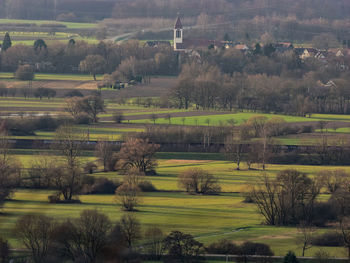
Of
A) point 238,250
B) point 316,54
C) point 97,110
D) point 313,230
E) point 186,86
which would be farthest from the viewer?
point 316,54

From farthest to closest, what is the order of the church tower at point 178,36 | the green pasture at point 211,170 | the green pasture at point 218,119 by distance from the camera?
the church tower at point 178,36, the green pasture at point 218,119, the green pasture at point 211,170

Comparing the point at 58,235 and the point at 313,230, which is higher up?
the point at 58,235

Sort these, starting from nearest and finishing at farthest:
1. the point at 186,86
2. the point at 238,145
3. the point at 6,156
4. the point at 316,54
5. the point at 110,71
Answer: the point at 6,156, the point at 238,145, the point at 186,86, the point at 110,71, the point at 316,54

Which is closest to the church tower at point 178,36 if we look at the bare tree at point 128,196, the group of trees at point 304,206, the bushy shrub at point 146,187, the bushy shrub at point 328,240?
the bushy shrub at point 146,187

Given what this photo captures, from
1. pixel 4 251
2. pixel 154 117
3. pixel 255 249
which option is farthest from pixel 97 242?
pixel 154 117

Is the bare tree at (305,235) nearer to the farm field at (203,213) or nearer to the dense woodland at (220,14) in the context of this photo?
the farm field at (203,213)

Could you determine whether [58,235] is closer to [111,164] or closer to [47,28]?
[111,164]

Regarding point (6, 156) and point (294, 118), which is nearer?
point (6, 156)

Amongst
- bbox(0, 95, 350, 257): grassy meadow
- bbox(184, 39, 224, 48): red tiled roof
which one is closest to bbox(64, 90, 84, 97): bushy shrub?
bbox(0, 95, 350, 257): grassy meadow

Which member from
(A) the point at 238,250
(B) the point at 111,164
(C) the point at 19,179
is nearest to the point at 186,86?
(B) the point at 111,164
